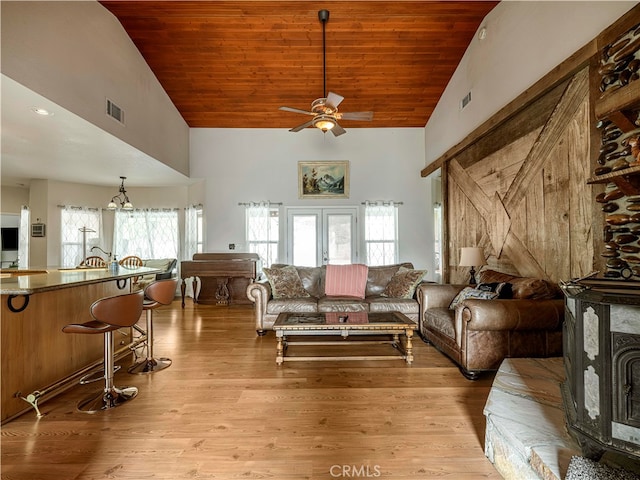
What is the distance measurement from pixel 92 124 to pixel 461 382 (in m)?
4.65

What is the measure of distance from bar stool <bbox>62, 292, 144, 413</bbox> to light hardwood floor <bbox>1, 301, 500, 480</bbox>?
0.32 ft

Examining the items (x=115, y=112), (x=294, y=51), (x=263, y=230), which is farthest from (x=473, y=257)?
(x=115, y=112)

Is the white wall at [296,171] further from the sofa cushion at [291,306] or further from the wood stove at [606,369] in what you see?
the wood stove at [606,369]

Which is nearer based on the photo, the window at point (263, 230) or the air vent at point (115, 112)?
the air vent at point (115, 112)

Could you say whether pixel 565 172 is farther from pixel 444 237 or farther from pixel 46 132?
pixel 46 132

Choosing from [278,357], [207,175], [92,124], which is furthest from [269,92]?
[278,357]

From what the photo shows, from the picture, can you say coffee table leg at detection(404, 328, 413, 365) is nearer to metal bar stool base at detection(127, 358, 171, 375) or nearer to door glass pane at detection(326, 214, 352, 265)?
metal bar stool base at detection(127, 358, 171, 375)

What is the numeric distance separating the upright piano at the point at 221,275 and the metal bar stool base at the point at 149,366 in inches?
112

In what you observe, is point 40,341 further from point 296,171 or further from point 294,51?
point 296,171

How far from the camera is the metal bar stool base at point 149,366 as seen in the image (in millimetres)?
2807

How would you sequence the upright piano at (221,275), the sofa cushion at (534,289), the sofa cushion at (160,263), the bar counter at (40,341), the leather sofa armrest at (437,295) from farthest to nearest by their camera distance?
the sofa cushion at (160,263)
the upright piano at (221,275)
the leather sofa armrest at (437,295)
the sofa cushion at (534,289)
the bar counter at (40,341)

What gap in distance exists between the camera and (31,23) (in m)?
2.71

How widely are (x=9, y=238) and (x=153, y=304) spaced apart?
750 cm

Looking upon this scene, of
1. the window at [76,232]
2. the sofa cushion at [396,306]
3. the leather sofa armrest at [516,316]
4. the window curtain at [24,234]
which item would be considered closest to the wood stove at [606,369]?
the leather sofa armrest at [516,316]
